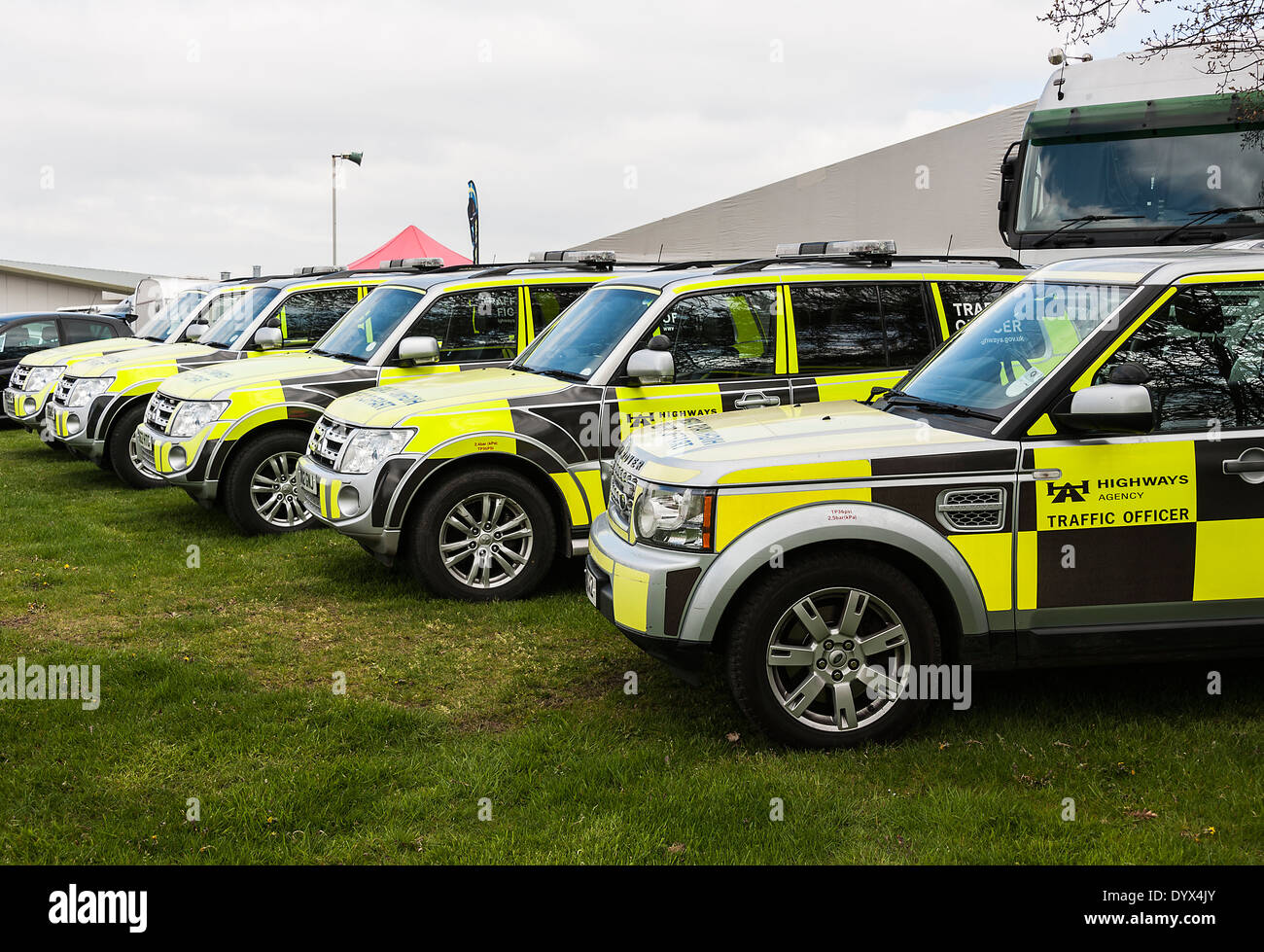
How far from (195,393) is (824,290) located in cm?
487

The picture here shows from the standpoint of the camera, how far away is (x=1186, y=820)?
425 centimetres

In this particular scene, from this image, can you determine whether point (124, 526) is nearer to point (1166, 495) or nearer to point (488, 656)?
point (488, 656)

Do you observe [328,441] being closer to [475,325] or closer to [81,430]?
[475,325]

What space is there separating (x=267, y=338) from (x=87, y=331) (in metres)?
8.64

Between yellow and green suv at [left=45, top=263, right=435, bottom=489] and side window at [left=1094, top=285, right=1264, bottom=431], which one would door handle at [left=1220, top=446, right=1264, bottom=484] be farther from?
yellow and green suv at [left=45, top=263, right=435, bottom=489]

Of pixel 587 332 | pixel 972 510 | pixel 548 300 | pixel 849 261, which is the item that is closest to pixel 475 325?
pixel 548 300

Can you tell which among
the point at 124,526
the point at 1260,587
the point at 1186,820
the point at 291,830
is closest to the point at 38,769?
the point at 291,830

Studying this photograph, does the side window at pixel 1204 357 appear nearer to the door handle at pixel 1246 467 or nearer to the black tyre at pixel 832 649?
the door handle at pixel 1246 467

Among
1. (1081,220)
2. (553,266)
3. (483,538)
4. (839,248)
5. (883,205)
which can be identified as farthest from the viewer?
(883,205)

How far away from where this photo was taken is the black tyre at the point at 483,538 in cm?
730

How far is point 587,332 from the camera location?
783cm

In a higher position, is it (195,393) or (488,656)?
(195,393)

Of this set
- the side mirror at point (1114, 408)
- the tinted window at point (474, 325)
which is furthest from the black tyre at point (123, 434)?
the side mirror at point (1114, 408)

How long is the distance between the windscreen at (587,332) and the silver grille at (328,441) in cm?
123
